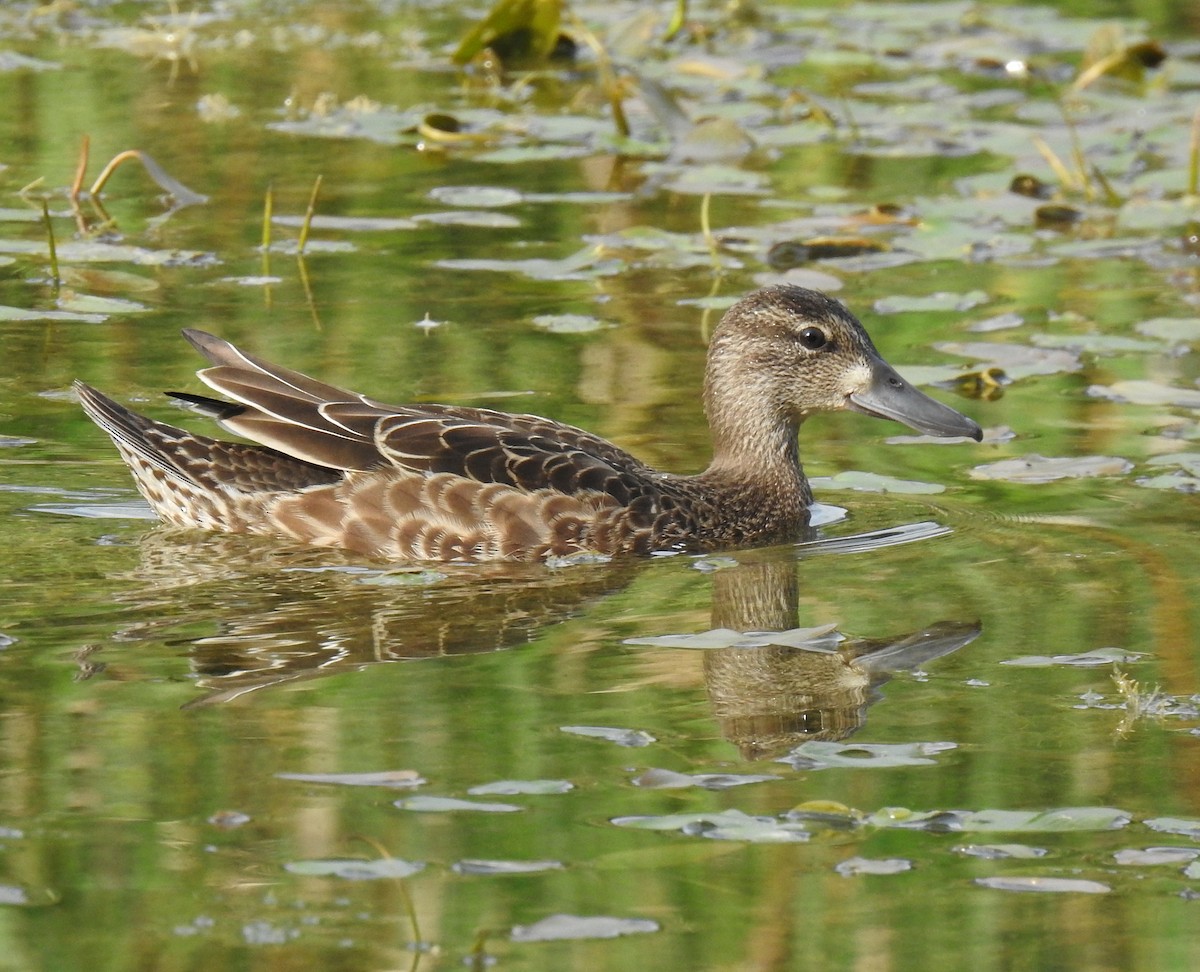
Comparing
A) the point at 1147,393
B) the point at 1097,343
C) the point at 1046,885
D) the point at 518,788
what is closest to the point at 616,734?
the point at 518,788

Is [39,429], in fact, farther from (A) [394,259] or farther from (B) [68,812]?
(B) [68,812]

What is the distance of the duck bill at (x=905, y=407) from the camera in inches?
308

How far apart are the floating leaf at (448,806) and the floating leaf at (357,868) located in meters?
0.28

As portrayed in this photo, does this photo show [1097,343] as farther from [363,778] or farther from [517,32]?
[517,32]

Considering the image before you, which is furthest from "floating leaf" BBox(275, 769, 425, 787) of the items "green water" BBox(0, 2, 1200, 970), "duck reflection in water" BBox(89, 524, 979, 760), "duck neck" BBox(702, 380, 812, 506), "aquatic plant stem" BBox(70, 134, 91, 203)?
"aquatic plant stem" BBox(70, 134, 91, 203)

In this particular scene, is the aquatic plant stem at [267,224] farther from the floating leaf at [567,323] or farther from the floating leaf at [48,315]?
the floating leaf at [567,323]

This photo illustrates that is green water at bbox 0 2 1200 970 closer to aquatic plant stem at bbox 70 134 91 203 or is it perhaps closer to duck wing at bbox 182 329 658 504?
aquatic plant stem at bbox 70 134 91 203

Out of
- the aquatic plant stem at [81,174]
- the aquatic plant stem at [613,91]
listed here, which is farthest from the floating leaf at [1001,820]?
the aquatic plant stem at [613,91]

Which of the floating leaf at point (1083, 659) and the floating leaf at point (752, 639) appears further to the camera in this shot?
the floating leaf at point (752, 639)

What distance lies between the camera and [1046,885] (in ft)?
15.1

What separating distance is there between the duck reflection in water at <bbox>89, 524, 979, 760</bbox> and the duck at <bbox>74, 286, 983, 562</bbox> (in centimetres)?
11

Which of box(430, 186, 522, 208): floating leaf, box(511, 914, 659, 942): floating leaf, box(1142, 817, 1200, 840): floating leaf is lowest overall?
box(1142, 817, 1200, 840): floating leaf

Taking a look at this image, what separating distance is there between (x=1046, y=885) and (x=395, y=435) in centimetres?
337

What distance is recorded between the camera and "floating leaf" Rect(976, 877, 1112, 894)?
4578 mm
